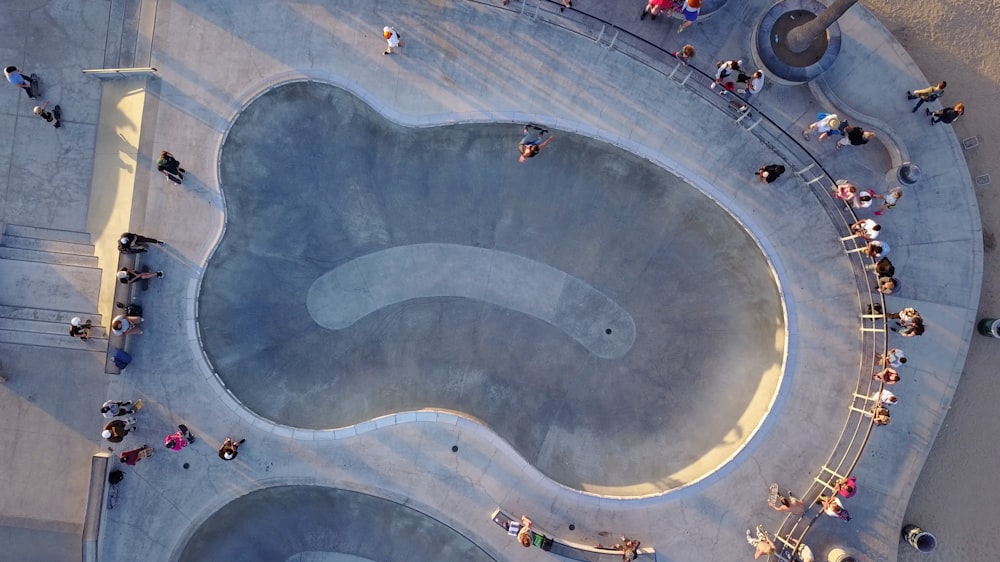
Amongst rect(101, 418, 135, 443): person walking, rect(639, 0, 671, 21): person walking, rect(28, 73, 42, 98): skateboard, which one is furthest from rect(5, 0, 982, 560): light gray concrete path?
rect(28, 73, 42, 98): skateboard

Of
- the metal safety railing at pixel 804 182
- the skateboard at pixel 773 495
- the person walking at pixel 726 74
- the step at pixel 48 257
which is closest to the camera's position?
the person walking at pixel 726 74

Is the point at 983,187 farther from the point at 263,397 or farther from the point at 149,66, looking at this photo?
the point at 149,66

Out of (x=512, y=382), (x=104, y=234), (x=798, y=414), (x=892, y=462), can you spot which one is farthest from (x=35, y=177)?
(x=892, y=462)

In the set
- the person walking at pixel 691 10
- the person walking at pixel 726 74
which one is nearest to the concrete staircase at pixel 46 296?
the person walking at pixel 691 10

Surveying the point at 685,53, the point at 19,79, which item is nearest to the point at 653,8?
the point at 685,53

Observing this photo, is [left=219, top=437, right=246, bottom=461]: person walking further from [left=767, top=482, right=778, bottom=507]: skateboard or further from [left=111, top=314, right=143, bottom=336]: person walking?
[left=767, top=482, right=778, bottom=507]: skateboard

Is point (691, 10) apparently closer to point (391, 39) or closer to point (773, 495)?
point (391, 39)

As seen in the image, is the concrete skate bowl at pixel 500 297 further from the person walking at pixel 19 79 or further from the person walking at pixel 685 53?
the person walking at pixel 19 79
